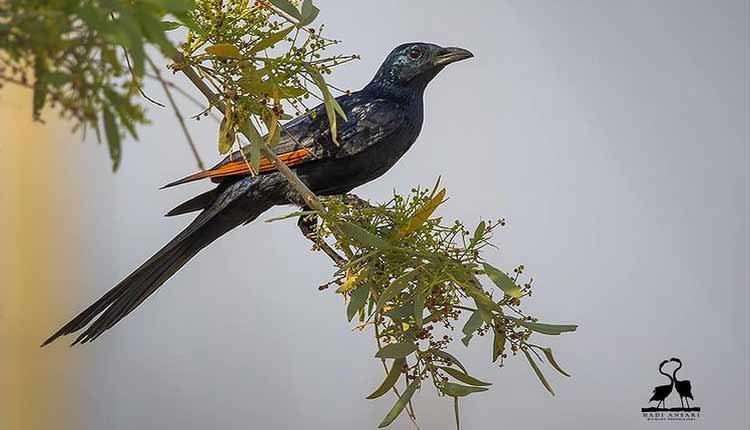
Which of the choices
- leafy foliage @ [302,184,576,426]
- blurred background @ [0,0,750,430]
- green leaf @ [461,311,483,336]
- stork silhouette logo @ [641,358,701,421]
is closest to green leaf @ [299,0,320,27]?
leafy foliage @ [302,184,576,426]

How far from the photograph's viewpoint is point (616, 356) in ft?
4.72

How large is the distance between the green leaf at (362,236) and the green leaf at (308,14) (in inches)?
4.9

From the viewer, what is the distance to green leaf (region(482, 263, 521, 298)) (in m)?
0.56

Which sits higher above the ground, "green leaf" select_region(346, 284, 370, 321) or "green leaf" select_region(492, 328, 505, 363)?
"green leaf" select_region(346, 284, 370, 321)

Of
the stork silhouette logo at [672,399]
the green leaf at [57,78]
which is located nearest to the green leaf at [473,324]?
the green leaf at [57,78]

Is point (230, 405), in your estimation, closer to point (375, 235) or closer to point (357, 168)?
point (357, 168)

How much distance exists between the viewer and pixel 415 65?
96 cm

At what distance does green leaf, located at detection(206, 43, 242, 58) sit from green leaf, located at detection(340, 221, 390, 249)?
0.41ft

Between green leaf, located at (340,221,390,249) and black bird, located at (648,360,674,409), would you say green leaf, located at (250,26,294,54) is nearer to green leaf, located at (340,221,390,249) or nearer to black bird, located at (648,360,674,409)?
green leaf, located at (340,221,390,249)

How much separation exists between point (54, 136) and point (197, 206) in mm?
615

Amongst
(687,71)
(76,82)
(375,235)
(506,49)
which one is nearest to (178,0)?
(76,82)

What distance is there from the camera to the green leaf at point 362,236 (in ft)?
1.82

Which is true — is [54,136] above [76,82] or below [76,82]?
above

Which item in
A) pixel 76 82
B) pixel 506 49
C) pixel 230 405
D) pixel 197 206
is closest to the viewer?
pixel 76 82
